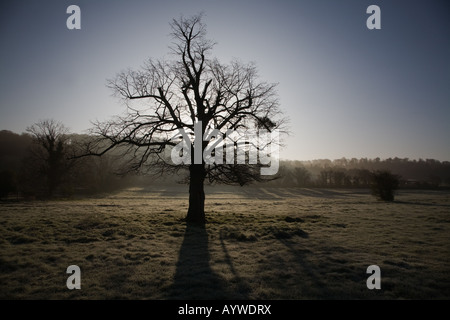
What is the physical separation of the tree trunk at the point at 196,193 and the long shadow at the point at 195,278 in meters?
4.65

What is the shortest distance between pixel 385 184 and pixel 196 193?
2789 centimetres

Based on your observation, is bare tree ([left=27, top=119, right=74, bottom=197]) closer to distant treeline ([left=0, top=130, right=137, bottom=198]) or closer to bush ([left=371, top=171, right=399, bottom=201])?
distant treeline ([left=0, top=130, right=137, bottom=198])

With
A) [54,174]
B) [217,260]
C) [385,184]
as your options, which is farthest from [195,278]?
[54,174]

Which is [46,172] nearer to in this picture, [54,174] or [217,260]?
[54,174]

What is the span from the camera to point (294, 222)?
15.9m

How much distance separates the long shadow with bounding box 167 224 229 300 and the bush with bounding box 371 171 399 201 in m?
29.9

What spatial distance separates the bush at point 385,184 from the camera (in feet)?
103

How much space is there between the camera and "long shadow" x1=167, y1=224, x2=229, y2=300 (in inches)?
Result: 239

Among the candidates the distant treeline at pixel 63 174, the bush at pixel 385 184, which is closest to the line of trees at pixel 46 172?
the distant treeline at pixel 63 174

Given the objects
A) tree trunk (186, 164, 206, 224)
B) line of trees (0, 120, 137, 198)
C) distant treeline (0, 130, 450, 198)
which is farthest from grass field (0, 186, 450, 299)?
line of trees (0, 120, 137, 198)

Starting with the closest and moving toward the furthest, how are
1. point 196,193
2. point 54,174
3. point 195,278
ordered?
point 195,278
point 196,193
point 54,174

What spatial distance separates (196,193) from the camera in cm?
1528

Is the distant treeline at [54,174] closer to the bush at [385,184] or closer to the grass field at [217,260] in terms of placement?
the grass field at [217,260]

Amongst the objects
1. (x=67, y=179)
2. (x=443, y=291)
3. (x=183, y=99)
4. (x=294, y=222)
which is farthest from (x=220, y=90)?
(x=67, y=179)
